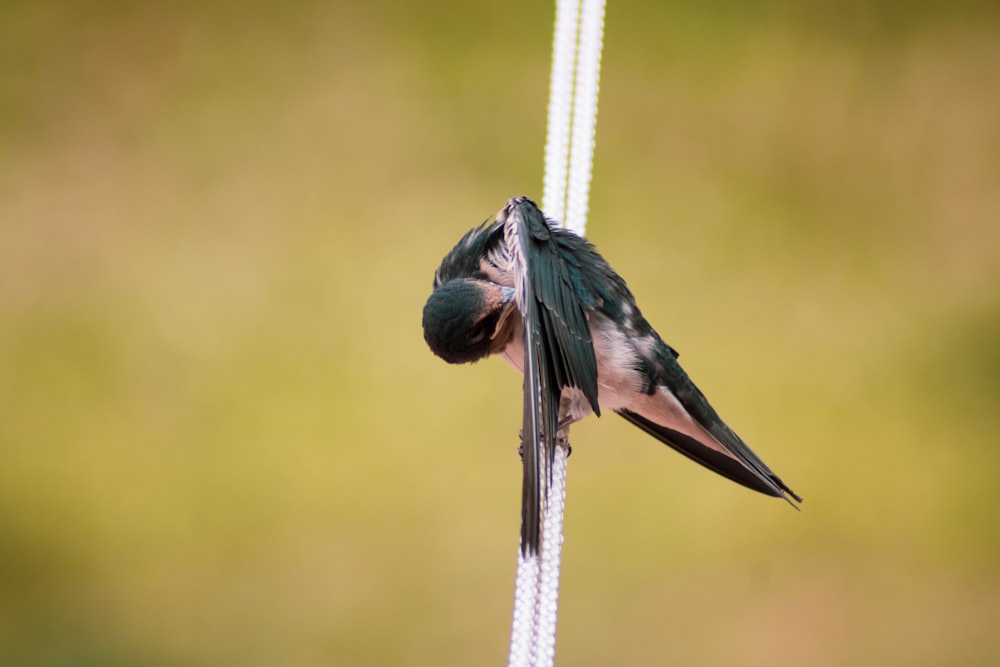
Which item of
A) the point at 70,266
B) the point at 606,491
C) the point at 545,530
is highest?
the point at 70,266

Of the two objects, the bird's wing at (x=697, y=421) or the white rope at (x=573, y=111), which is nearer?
the white rope at (x=573, y=111)

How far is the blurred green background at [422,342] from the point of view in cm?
206

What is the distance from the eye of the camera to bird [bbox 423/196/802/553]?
937mm

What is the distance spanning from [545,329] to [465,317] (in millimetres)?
97

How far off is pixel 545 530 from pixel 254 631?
1318mm

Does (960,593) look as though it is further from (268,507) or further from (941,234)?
(268,507)

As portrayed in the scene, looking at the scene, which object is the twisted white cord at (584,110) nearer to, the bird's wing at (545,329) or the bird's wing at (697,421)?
the bird's wing at (545,329)

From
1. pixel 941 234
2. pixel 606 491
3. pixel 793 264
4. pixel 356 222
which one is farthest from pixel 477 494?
pixel 941 234

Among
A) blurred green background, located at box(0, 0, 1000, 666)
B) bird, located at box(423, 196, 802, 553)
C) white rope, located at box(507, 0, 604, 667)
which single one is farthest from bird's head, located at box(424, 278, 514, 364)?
blurred green background, located at box(0, 0, 1000, 666)

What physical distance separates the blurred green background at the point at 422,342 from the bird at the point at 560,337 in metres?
0.85

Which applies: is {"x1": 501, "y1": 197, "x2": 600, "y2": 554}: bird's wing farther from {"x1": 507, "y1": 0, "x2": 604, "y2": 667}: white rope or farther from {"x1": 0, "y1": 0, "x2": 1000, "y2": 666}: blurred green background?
{"x1": 0, "y1": 0, "x2": 1000, "y2": 666}: blurred green background

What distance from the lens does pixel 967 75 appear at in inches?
83.5

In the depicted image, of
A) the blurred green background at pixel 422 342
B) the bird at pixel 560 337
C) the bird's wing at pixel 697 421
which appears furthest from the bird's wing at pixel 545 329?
the blurred green background at pixel 422 342

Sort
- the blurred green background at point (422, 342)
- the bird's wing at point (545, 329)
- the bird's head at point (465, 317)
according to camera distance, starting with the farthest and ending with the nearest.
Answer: the blurred green background at point (422, 342)
the bird's head at point (465, 317)
the bird's wing at point (545, 329)
